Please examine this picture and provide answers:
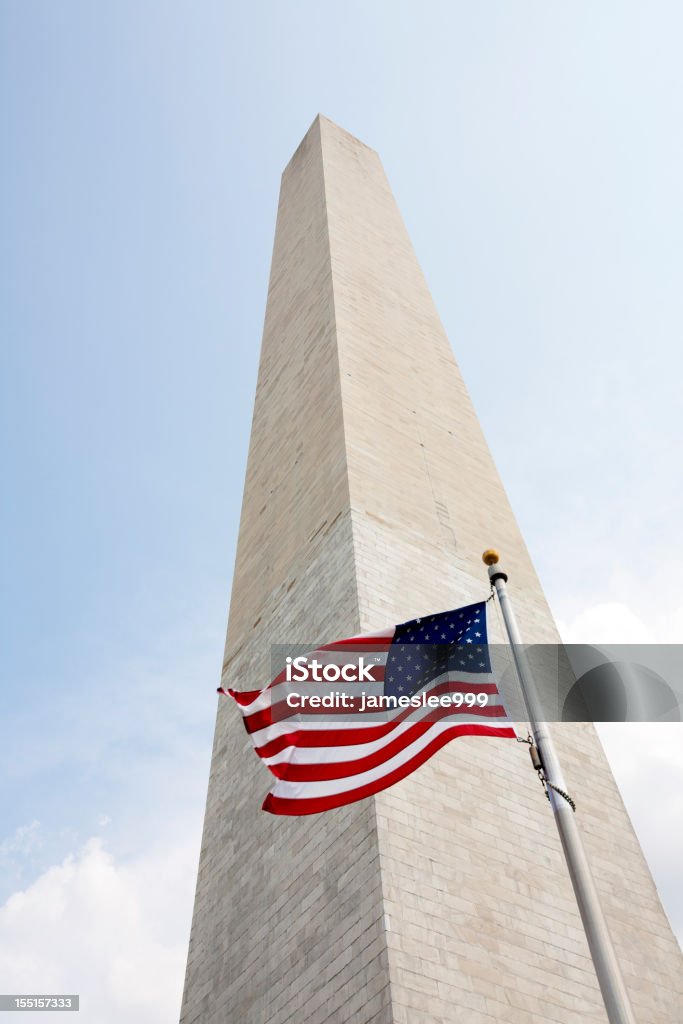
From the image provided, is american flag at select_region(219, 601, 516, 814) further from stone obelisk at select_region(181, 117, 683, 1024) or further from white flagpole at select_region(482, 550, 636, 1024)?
stone obelisk at select_region(181, 117, 683, 1024)

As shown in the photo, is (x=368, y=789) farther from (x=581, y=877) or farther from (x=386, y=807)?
(x=386, y=807)

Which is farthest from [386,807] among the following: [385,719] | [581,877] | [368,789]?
[581,877]

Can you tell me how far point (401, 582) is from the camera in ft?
47.2

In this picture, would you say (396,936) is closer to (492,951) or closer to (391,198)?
(492,951)

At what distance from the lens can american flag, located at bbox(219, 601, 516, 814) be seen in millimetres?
8133

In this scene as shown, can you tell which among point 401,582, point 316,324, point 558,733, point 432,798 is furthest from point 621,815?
point 316,324

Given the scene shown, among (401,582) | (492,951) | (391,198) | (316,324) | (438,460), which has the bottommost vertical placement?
(492,951)

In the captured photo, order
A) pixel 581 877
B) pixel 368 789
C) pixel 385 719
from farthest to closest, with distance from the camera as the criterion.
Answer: pixel 385 719, pixel 368 789, pixel 581 877

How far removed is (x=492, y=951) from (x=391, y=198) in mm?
27022

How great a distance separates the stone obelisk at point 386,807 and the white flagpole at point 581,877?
304cm

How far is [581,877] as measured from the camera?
21.6 ft

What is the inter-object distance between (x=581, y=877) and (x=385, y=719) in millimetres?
2402

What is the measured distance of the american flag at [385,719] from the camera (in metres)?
8.13

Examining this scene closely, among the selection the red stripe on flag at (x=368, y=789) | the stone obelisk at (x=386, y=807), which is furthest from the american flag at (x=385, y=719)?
the stone obelisk at (x=386, y=807)
